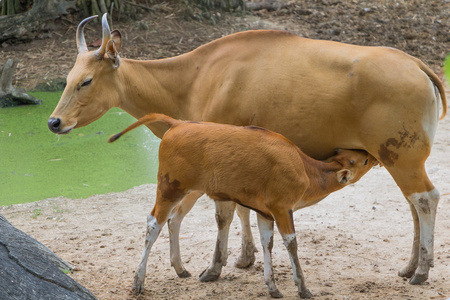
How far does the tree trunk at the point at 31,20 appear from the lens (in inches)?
464

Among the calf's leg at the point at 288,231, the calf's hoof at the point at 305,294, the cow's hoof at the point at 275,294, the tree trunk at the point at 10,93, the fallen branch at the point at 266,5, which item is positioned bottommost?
the tree trunk at the point at 10,93

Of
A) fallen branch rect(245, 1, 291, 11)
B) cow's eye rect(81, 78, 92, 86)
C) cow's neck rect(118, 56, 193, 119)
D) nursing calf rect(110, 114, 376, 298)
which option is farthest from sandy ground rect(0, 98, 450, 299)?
fallen branch rect(245, 1, 291, 11)

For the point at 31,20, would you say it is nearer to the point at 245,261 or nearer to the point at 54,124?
the point at 54,124

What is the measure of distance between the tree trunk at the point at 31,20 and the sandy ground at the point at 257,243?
619 centimetres

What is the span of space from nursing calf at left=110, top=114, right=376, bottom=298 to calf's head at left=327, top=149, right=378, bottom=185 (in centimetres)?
1

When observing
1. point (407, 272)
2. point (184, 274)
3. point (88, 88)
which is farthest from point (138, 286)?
point (407, 272)

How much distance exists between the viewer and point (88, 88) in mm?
5051

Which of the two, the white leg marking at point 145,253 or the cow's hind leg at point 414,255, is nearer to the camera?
the white leg marking at point 145,253

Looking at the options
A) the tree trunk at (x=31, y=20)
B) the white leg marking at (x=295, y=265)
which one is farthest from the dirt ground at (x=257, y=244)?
the tree trunk at (x=31, y=20)

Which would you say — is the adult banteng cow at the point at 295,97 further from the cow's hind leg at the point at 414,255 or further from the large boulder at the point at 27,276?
the large boulder at the point at 27,276

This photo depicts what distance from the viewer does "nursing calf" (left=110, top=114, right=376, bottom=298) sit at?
4.34m

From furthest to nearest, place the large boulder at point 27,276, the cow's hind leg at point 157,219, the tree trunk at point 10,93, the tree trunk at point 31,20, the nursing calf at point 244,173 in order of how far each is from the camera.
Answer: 1. the tree trunk at point 31,20
2. the tree trunk at point 10,93
3. the cow's hind leg at point 157,219
4. the nursing calf at point 244,173
5. the large boulder at point 27,276

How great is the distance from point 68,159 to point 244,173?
4.07m

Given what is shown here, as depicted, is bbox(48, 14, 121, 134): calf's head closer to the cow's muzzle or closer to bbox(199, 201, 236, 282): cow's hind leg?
the cow's muzzle
